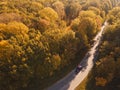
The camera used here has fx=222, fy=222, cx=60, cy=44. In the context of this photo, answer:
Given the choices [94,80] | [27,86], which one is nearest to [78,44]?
[94,80]

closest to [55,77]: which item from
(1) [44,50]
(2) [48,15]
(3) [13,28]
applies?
(1) [44,50]

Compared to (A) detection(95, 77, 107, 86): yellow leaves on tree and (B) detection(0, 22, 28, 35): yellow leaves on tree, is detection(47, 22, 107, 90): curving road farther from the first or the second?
(B) detection(0, 22, 28, 35): yellow leaves on tree

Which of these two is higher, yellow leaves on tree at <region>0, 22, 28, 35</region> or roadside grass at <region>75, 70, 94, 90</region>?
yellow leaves on tree at <region>0, 22, 28, 35</region>

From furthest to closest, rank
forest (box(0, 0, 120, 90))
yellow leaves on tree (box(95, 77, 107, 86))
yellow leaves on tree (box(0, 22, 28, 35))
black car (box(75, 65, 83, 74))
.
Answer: black car (box(75, 65, 83, 74)) < yellow leaves on tree (box(0, 22, 28, 35)) < yellow leaves on tree (box(95, 77, 107, 86)) < forest (box(0, 0, 120, 90))

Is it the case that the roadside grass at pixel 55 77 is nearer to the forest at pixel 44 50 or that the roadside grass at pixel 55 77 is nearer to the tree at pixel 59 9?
the forest at pixel 44 50

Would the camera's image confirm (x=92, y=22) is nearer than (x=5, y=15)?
No

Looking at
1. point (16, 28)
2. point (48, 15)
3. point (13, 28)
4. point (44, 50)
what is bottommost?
point (44, 50)

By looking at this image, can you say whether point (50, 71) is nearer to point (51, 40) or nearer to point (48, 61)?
point (48, 61)

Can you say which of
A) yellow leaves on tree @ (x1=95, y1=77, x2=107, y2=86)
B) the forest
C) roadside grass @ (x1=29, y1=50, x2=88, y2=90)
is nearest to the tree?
the forest

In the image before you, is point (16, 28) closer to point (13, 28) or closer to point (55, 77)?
point (13, 28)
